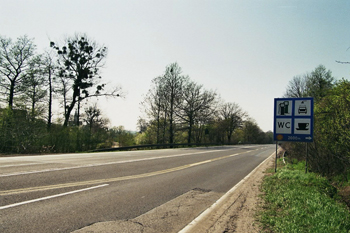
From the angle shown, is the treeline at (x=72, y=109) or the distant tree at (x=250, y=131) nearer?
the treeline at (x=72, y=109)

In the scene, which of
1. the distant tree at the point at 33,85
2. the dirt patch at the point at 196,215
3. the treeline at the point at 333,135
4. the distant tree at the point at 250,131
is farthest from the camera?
the distant tree at the point at 250,131

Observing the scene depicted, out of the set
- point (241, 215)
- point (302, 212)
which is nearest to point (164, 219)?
point (241, 215)

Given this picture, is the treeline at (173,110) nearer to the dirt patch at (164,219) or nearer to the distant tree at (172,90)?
the distant tree at (172,90)

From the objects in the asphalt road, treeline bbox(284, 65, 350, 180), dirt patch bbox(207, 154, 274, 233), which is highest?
treeline bbox(284, 65, 350, 180)

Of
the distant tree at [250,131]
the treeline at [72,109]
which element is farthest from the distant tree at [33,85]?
the distant tree at [250,131]

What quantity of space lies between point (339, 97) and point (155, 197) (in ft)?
24.4

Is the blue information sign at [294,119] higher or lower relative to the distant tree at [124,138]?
higher

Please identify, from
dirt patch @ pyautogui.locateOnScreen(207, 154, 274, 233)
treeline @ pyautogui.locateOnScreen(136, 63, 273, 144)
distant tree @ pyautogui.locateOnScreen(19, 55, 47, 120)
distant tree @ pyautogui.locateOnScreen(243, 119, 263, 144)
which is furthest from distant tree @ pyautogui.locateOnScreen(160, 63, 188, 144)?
distant tree @ pyautogui.locateOnScreen(243, 119, 263, 144)

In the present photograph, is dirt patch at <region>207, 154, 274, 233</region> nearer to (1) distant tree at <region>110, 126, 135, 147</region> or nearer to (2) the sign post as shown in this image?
(2) the sign post

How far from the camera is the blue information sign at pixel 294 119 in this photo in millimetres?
9859

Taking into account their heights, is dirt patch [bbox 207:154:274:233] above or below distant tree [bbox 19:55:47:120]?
below

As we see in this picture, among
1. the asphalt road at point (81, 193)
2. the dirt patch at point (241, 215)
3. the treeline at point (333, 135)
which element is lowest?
the dirt patch at point (241, 215)

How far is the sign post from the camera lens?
9.86 metres

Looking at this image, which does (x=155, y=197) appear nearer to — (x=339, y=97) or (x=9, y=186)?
(x=9, y=186)
